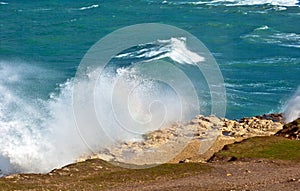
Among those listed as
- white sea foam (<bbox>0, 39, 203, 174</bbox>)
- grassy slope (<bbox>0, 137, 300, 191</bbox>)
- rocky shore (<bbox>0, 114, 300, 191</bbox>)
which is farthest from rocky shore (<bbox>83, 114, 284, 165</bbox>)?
grassy slope (<bbox>0, 137, 300, 191</bbox>)

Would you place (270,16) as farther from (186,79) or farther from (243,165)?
(243,165)

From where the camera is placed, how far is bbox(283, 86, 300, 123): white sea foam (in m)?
72.7

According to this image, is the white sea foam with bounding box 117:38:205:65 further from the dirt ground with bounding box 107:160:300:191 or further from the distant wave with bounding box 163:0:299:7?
the dirt ground with bounding box 107:160:300:191

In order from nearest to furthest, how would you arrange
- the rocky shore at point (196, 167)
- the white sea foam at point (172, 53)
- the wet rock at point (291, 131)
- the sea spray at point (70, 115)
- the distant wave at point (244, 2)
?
the rocky shore at point (196, 167)
the sea spray at point (70, 115)
the wet rock at point (291, 131)
the white sea foam at point (172, 53)
the distant wave at point (244, 2)

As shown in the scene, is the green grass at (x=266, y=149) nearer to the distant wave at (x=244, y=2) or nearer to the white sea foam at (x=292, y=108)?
the white sea foam at (x=292, y=108)

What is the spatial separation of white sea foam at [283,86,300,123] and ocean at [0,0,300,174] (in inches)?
5.6

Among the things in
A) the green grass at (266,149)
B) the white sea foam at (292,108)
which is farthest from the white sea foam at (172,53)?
the green grass at (266,149)

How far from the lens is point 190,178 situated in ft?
148

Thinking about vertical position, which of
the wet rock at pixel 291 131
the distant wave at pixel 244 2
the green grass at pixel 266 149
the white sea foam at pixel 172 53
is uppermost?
the distant wave at pixel 244 2

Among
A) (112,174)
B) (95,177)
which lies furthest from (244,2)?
(95,177)

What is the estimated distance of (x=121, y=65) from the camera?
301 feet

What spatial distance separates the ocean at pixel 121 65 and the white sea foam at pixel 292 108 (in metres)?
0.14

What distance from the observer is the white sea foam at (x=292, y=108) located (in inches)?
2862

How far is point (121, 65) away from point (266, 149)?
4000 cm
